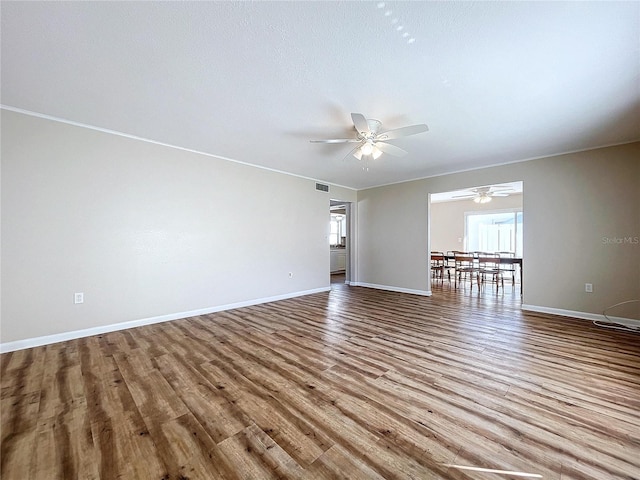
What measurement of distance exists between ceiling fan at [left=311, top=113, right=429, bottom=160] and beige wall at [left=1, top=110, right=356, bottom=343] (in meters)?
2.28

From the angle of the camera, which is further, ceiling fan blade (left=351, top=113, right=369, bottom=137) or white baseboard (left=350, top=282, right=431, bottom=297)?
white baseboard (left=350, top=282, right=431, bottom=297)

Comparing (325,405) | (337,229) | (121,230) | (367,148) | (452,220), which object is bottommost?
(325,405)

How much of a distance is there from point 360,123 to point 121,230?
3.32 meters

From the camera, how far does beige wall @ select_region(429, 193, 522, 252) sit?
27.6 feet

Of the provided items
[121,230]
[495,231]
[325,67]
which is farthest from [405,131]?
[495,231]

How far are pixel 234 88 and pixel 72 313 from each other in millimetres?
3225

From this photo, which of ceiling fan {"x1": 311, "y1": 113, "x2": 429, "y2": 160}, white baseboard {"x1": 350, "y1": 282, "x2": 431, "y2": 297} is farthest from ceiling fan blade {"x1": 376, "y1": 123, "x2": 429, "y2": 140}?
white baseboard {"x1": 350, "y1": 282, "x2": 431, "y2": 297}

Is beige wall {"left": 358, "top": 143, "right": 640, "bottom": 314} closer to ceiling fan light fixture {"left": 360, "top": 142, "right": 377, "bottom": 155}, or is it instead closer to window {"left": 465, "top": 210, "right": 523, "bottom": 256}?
ceiling fan light fixture {"left": 360, "top": 142, "right": 377, "bottom": 155}

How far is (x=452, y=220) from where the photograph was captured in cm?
919

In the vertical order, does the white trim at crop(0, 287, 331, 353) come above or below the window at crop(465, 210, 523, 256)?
below

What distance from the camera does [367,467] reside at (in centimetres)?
132

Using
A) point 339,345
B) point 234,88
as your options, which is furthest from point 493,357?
point 234,88

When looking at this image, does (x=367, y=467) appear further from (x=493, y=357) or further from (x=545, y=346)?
(x=545, y=346)

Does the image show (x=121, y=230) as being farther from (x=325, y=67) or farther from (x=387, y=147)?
(x=387, y=147)
